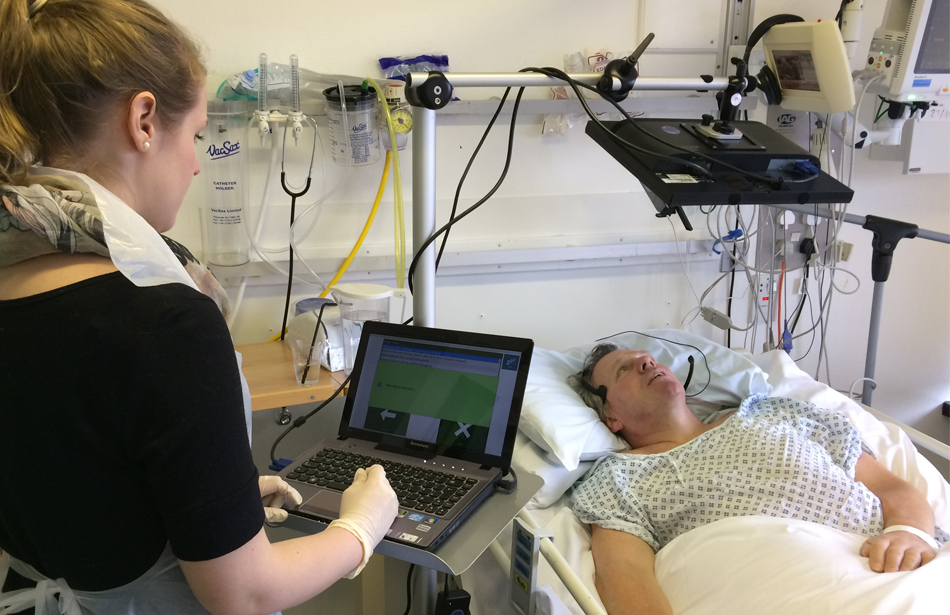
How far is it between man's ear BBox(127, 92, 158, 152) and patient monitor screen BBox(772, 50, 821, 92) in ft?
4.58

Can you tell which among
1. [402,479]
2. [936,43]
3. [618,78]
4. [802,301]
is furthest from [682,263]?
[402,479]

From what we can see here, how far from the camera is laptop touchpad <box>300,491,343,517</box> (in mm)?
1044

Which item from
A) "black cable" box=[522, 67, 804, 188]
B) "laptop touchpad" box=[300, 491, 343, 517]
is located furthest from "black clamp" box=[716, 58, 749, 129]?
"laptop touchpad" box=[300, 491, 343, 517]

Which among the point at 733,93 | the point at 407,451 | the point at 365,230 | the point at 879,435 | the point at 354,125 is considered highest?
the point at 733,93

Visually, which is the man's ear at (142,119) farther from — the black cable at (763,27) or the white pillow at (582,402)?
the black cable at (763,27)

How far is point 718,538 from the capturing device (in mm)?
1259

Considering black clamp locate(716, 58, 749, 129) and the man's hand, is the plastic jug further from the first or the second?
the man's hand

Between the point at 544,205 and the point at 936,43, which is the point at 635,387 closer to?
the point at 544,205

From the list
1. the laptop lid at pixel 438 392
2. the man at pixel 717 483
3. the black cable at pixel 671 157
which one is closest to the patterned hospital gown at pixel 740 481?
the man at pixel 717 483

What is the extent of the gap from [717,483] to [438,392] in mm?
591

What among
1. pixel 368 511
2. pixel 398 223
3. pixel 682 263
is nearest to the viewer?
pixel 368 511

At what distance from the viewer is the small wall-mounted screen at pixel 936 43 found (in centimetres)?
187

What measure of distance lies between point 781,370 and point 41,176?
5.74 feet

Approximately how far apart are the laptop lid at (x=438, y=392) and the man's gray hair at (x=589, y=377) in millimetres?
609
